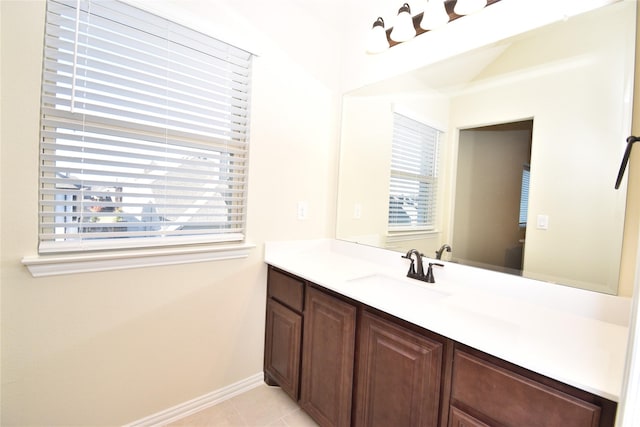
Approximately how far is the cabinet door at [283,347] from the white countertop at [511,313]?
0.31 m

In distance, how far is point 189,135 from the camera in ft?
5.01

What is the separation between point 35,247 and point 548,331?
202 cm

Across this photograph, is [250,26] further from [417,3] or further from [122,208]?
Result: [122,208]

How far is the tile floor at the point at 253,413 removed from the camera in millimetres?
1538

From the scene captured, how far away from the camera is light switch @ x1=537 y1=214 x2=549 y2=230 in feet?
3.93

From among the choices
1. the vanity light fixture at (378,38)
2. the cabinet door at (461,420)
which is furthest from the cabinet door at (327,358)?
the vanity light fixture at (378,38)

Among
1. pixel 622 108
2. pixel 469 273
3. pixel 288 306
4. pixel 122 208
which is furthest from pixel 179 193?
pixel 622 108

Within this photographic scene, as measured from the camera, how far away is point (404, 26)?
1.49 m

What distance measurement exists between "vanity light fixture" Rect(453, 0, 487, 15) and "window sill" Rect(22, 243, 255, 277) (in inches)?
65.9

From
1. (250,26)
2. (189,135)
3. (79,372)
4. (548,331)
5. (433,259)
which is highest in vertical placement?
(250,26)

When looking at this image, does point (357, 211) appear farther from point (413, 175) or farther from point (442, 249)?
point (442, 249)

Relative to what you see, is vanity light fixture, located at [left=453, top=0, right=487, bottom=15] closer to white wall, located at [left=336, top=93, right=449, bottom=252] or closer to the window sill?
white wall, located at [left=336, top=93, right=449, bottom=252]

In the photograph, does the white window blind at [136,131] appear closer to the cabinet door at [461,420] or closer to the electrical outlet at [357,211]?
the electrical outlet at [357,211]

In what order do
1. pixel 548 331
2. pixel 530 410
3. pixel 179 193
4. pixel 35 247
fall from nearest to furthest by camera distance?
pixel 530 410 → pixel 548 331 → pixel 35 247 → pixel 179 193
